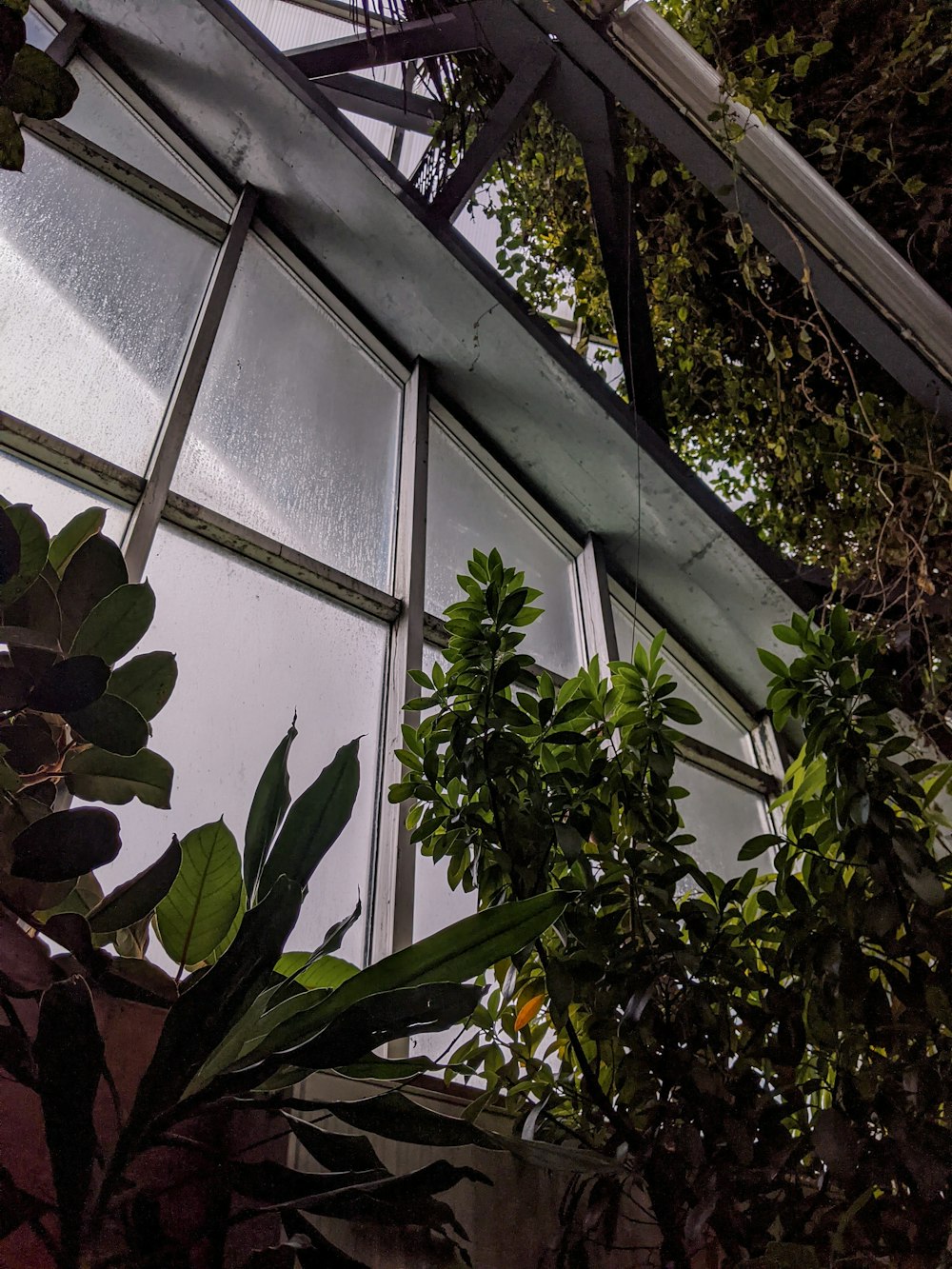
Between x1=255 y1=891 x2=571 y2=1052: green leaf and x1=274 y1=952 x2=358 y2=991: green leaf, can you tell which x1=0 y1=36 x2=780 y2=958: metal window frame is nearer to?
x1=274 y1=952 x2=358 y2=991: green leaf

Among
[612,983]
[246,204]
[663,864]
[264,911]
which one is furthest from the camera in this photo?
[246,204]

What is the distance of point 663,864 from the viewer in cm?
132

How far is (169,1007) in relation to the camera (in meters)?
0.71

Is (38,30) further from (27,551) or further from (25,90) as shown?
(27,551)

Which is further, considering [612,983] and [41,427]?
[41,427]

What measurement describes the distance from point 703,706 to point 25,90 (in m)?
3.30

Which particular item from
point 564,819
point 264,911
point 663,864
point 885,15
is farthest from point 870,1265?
point 885,15

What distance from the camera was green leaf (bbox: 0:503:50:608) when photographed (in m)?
0.76

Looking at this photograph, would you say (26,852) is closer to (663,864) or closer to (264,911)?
(264,911)

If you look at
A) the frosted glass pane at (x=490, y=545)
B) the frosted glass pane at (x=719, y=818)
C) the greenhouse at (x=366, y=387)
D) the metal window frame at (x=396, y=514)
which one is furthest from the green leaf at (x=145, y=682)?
the frosted glass pane at (x=719, y=818)

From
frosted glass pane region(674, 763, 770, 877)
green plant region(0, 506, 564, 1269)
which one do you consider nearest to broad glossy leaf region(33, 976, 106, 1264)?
green plant region(0, 506, 564, 1269)

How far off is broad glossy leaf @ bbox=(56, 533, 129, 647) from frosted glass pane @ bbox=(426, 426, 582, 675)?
2.07 meters

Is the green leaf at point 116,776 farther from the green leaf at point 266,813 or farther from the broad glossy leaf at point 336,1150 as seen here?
the broad glossy leaf at point 336,1150

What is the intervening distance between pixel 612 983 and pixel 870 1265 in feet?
1.40
